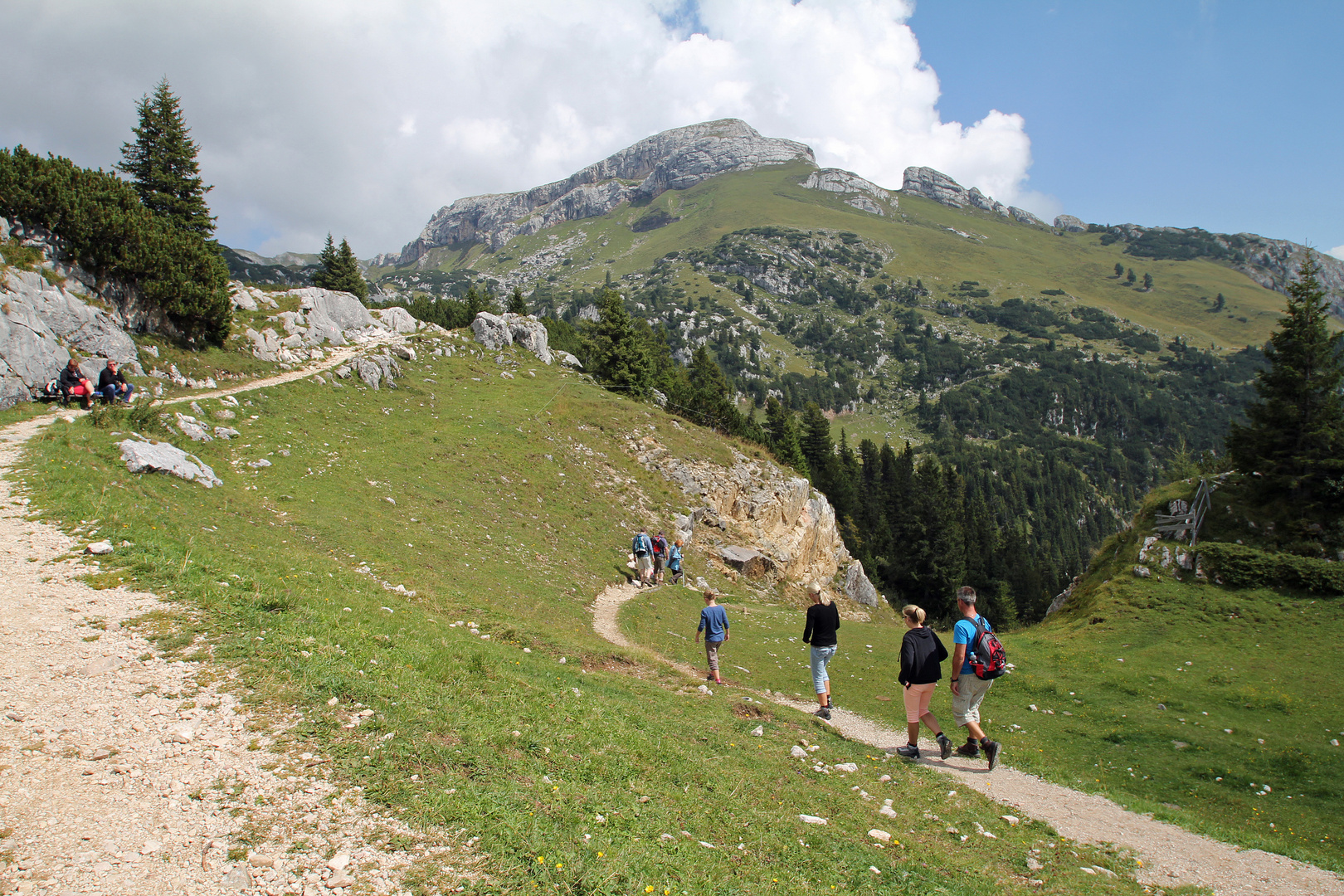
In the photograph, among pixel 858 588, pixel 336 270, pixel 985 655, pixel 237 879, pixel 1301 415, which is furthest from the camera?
pixel 336 270

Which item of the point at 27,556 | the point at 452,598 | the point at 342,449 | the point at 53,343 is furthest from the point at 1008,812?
the point at 53,343

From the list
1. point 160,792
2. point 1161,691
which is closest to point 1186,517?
point 1161,691

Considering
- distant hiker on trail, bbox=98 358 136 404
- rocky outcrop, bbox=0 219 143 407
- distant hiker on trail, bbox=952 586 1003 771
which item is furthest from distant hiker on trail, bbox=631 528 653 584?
rocky outcrop, bbox=0 219 143 407

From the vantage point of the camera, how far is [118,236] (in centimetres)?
2775

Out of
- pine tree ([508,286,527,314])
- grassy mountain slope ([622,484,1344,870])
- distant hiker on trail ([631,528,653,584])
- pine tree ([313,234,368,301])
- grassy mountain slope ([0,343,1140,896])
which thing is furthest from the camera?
pine tree ([508,286,527,314])

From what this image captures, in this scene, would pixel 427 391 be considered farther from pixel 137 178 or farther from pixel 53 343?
pixel 137 178

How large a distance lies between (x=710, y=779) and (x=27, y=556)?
42.2 feet

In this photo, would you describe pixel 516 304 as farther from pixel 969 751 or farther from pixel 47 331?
pixel 969 751

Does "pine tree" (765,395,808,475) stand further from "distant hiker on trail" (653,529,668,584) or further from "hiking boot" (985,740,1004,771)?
"hiking boot" (985,740,1004,771)

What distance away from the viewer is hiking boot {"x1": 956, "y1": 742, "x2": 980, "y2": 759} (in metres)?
12.3

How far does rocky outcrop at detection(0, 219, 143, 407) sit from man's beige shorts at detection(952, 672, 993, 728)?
3245 cm

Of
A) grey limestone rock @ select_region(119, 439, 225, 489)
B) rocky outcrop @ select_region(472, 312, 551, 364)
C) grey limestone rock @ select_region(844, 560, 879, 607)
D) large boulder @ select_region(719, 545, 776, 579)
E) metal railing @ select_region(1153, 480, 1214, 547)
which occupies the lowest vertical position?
grey limestone rock @ select_region(844, 560, 879, 607)

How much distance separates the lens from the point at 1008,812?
9.59 m

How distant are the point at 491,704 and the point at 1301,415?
42.8m
